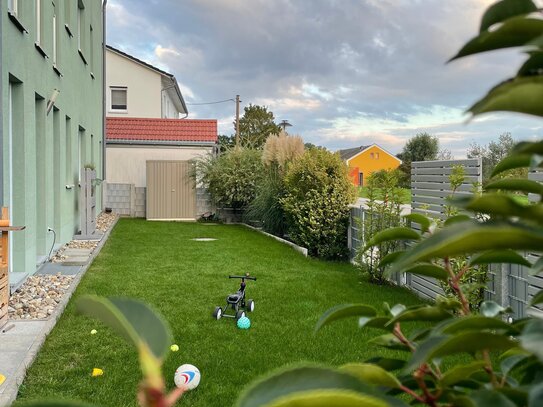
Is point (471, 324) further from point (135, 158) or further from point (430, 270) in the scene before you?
point (135, 158)

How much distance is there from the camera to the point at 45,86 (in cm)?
888

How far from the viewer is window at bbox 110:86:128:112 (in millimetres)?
26703

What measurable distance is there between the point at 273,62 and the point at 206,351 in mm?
17306

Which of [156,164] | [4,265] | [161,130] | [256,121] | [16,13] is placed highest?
[256,121]

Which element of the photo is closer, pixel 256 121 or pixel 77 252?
pixel 77 252

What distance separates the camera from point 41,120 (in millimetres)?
8805

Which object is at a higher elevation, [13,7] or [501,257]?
[13,7]

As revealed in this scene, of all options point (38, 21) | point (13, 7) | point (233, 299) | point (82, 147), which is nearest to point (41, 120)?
point (38, 21)

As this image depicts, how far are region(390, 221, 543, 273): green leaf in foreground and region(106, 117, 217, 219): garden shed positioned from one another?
747 inches

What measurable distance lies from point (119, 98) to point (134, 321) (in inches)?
1092

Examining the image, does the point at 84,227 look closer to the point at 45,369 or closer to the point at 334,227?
the point at 334,227

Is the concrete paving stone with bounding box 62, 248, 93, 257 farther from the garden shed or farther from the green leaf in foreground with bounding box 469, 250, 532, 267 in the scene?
the green leaf in foreground with bounding box 469, 250, 532, 267

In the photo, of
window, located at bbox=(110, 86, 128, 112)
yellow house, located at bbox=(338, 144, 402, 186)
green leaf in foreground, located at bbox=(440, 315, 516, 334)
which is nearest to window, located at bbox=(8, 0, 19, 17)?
green leaf in foreground, located at bbox=(440, 315, 516, 334)

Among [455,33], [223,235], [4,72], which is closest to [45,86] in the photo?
[4,72]
